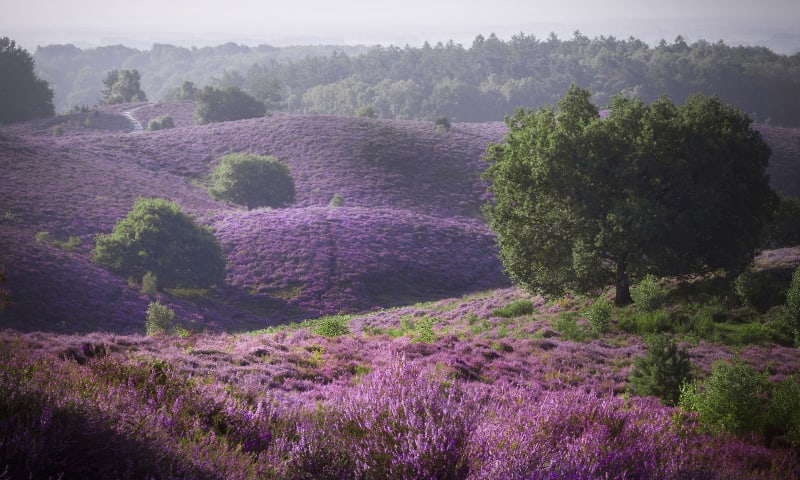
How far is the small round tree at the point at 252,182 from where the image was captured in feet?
161

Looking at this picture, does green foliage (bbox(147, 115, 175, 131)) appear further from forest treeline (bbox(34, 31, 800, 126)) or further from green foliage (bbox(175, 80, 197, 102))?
forest treeline (bbox(34, 31, 800, 126))

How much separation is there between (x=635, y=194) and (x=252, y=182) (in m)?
39.8

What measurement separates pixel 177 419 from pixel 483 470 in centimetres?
331

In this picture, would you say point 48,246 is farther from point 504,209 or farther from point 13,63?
point 13,63

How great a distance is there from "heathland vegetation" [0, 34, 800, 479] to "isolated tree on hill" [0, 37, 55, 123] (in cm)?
4146

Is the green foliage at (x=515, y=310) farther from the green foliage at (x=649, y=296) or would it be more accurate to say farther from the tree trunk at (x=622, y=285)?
the green foliage at (x=649, y=296)

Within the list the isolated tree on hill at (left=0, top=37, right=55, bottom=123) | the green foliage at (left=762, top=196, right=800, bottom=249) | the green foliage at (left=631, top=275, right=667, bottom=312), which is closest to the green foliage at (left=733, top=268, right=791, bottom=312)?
the green foliage at (left=631, top=275, right=667, bottom=312)

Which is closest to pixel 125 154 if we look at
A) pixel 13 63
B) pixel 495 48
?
pixel 13 63

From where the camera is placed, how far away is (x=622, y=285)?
66.4 feet

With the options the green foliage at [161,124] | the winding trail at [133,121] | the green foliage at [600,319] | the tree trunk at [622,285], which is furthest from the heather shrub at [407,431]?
the winding trail at [133,121]

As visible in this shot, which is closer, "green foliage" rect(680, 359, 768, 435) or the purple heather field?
the purple heather field

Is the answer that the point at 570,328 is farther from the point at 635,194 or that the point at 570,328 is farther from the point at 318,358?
the point at 318,358

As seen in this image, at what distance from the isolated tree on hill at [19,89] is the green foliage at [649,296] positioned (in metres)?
102

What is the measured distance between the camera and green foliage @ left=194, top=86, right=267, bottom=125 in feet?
278
